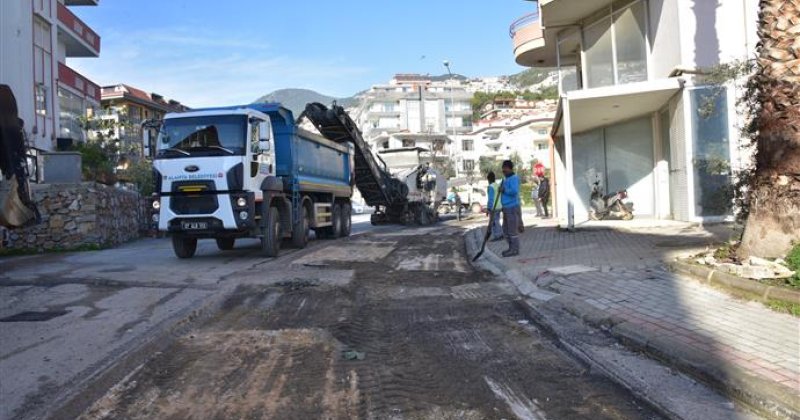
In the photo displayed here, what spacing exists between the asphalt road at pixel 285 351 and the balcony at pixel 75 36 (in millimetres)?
22681

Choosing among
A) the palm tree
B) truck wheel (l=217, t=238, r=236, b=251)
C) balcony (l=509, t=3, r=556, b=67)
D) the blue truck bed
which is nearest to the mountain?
the blue truck bed

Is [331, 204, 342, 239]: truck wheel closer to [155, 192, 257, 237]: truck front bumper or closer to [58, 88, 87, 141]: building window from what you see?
[155, 192, 257, 237]: truck front bumper

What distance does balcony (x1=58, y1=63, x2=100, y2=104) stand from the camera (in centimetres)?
2830

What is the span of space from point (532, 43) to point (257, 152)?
41.2ft

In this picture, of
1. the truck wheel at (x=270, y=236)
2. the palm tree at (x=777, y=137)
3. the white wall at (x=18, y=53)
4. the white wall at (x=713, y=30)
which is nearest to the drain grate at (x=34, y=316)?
the truck wheel at (x=270, y=236)

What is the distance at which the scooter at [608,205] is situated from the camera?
58.2 ft

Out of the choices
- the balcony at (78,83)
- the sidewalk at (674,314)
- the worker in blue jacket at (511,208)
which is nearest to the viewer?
the sidewalk at (674,314)

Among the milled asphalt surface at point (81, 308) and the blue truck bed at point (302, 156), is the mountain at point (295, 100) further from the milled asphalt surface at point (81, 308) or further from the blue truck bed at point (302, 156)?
the milled asphalt surface at point (81, 308)

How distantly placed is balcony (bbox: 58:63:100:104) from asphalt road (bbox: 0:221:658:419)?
21.4 metres

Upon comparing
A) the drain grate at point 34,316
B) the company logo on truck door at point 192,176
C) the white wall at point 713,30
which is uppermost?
the white wall at point 713,30

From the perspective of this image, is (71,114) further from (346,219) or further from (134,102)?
(134,102)

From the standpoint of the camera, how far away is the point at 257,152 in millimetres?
12328

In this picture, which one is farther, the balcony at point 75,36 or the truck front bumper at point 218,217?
the balcony at point 75,36

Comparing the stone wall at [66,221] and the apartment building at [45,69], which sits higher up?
the apartment building at [45,69]
